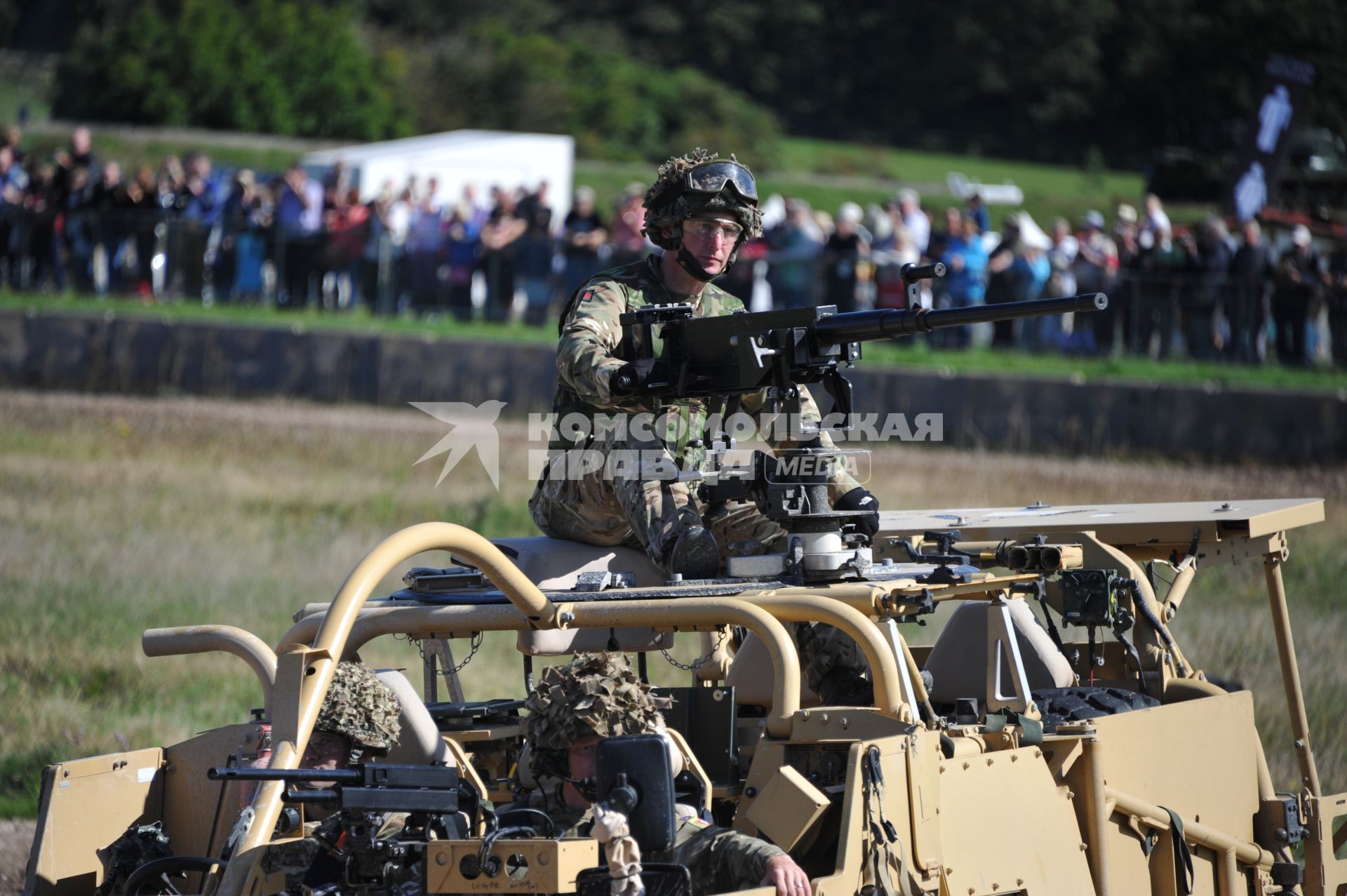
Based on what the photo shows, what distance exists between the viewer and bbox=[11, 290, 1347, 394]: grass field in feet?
67.0

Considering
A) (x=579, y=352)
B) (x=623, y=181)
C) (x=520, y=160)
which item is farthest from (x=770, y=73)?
(x=579, y=352)

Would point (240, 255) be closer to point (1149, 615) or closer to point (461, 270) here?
point (461, 270)

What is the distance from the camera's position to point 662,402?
22.4 ft

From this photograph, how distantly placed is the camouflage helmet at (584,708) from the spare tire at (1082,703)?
165 cm

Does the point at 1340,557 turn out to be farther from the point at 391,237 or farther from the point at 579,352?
the point at 391,237

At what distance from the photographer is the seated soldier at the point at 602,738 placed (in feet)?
17.0

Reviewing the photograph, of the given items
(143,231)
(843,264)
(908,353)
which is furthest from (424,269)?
(908,353)

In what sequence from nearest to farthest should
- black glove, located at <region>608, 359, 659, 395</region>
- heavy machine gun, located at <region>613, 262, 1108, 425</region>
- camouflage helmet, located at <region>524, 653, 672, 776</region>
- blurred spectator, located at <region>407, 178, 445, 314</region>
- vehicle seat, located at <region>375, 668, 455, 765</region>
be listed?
camouflage helmet, located at <region>524, 653, 672, 776</region> < vehicle seat, located at <region>375, 668, 455, 765</region> < heavy machine gun, located at <region>613, 262, 1108, 425</region> < black glove, located at <region>608, 359, 659, 395</region> < blurred spectator, located at <region>407, 178, 445, 314</region>

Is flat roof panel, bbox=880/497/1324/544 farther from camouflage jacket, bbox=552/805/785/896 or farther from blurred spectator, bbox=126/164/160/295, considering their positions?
blurred spectator, bbox=126/164/160/295

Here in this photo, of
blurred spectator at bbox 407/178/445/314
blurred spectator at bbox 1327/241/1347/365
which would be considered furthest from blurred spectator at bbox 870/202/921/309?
blurred spectator at bbox 407/178/445/314

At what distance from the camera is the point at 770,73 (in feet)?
209

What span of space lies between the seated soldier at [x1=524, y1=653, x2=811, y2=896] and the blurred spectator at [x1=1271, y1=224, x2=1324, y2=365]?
1673 centimetres

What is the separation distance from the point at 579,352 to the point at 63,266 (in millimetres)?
20094

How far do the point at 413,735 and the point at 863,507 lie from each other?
1.63m
